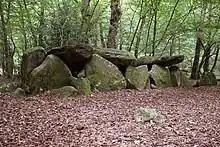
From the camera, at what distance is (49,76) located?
7.43 metres

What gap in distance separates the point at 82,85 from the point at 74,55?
0.96m

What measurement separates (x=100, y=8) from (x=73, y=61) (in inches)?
98.3

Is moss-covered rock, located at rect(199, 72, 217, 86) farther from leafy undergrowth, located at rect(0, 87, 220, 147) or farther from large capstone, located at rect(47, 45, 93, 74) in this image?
large capstone, located at rect(47, 45, 93, 74)

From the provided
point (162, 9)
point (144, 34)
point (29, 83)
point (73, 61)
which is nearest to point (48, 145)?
point (29, 83)

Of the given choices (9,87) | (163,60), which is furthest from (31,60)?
(163,60)

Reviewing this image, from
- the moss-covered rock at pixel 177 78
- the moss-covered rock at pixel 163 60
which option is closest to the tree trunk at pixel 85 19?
the moss-covered rock at pixel 163 60

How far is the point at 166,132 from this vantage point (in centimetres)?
436

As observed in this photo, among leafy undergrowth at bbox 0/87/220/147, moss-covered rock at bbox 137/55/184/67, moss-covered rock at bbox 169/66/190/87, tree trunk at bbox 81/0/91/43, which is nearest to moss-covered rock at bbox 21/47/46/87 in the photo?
leafy undergrowth at bbox 0/87/220/147

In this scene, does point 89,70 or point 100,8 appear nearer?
point 89,70

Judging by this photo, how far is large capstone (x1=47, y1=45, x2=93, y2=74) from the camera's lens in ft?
25.2

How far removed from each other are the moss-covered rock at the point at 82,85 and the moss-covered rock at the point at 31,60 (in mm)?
1069

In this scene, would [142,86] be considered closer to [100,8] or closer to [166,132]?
[100,8]

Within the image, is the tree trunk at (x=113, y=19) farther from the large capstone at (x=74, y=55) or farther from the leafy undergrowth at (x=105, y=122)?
the leafy undergrowth at (x=105, y=122)

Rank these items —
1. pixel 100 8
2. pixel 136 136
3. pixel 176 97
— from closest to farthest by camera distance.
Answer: pixel 136 136, pixel 176 97, pixel 100 8
